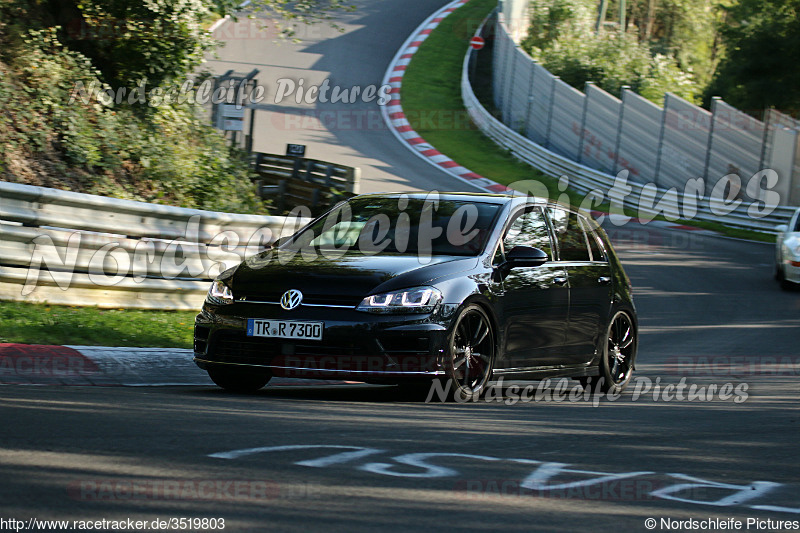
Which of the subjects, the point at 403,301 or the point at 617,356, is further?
the point at 617,356

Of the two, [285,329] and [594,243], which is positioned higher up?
[594,243]

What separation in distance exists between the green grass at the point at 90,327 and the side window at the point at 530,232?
3095 millimetres

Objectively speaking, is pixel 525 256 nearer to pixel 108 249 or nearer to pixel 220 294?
pixel 220 294

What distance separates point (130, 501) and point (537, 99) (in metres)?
33.3

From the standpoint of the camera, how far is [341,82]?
40.6 metres

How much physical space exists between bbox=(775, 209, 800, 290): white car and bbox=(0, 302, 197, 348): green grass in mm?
11017

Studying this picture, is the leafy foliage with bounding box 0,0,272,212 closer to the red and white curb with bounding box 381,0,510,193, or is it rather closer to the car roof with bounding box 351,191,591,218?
the car roof with bounding box 351,191,591,218

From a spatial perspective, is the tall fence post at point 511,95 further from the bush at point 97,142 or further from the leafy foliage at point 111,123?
the bush at point 97,142

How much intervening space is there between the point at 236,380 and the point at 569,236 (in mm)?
3021

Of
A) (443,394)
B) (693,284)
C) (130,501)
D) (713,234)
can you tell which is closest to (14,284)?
(443,394)

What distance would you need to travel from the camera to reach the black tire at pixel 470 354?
7715mm

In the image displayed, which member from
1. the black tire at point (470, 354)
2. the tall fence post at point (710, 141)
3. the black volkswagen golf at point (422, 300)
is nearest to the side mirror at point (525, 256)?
the black volkswagen golf at point (422, 300)

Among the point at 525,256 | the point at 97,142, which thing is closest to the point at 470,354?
the point at 525,256

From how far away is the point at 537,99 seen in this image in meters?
36.7
